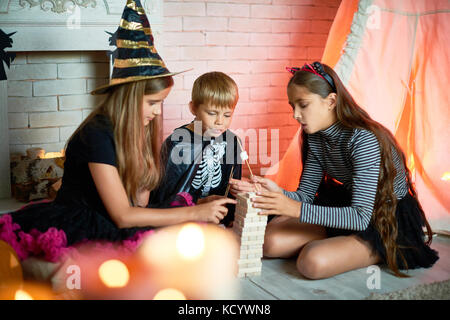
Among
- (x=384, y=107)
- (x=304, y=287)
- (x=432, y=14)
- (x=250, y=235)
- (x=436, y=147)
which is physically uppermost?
(x=432, y=14)

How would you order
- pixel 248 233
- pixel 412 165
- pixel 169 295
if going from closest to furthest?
pixel 169 295
pixel 248 233
pixel 412 165

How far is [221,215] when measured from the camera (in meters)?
1.64

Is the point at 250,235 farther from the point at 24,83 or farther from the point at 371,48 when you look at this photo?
the point at 24,83

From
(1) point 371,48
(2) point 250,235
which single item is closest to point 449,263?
(2) point 250,235

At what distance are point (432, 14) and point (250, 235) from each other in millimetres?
1481

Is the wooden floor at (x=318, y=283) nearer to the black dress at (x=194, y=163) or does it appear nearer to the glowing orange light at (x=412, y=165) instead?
the black dress at (x=194, y=163)

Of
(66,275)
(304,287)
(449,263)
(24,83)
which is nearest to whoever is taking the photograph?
(66,275)

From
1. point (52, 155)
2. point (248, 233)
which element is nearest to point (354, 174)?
point (248, 233)

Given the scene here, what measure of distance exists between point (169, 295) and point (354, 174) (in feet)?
2.42

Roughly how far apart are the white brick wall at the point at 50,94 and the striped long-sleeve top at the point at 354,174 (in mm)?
1445

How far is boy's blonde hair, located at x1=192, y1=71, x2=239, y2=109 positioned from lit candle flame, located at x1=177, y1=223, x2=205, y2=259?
567 millimetres

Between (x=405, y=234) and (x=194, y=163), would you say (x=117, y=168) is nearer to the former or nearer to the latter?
(x=194, y=163)

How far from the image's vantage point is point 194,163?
2125 millimetres

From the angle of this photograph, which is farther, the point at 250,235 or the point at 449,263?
the point at 449,263
